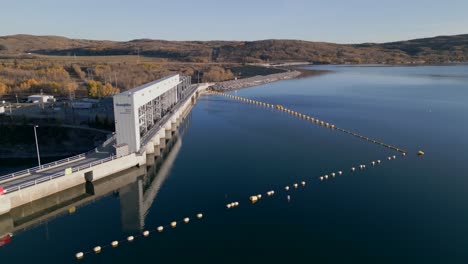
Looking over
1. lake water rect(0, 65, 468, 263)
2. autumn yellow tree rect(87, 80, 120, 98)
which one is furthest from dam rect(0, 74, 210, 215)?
autumn yellow tree rect(87, 80, 120, 98)

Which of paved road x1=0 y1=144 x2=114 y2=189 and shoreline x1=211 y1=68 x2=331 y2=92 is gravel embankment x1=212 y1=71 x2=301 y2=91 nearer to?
shoreline x1=211 y1=68 x2=331 y2=92

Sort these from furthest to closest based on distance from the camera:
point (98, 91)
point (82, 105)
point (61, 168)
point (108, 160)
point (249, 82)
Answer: point (249, 82) < point (98, 91) < point (82, 105) < point (108, 160) < point (61, 168)

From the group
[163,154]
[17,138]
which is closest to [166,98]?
[163,154]

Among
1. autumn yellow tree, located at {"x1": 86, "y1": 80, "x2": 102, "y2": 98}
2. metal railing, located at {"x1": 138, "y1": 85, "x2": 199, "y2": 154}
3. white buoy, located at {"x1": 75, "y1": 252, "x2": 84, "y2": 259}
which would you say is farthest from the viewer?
autumn yellow tree, located at {"x1": 86, "y1": 80, "x2": 102, "y2": 98}

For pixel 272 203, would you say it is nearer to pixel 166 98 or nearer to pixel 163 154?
pixel 163 154

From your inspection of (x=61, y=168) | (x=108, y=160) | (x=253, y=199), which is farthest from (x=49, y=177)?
(x=253, y=199)

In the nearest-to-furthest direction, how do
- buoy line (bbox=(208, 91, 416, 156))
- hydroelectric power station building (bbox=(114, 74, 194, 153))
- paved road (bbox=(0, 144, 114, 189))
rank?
paved road (bbox=(0, 144, 114, 189))
hydroelectric power station building (bbox=(114, 74, 194, 153))
buoy line (bbox=(208, 91, 416, 156))

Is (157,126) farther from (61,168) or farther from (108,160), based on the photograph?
(61,168)
